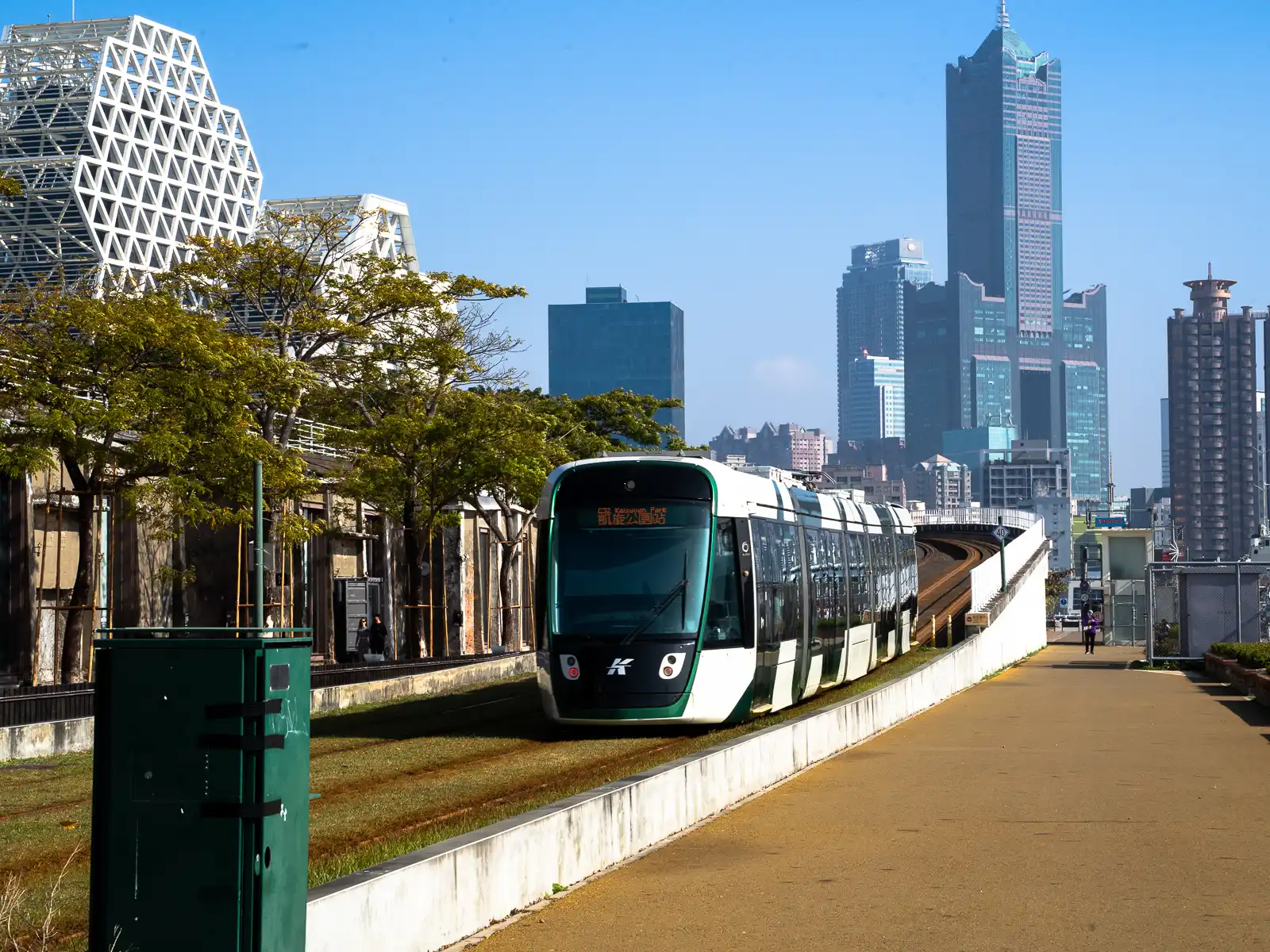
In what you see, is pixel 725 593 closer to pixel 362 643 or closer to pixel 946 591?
pixel 362 643

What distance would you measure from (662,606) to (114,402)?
37.3 feet

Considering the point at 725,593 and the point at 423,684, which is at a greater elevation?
Result: the point at 725,593

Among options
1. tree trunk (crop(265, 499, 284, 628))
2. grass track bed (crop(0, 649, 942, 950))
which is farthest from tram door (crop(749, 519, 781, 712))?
tree trunk (crop(265, 499, 284, 628))

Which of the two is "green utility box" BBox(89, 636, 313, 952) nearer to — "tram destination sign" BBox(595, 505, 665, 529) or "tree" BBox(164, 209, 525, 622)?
"tram destination sign" BBox(595, 505, 665, 529)

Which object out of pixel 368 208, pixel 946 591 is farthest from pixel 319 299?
pixel 368 208

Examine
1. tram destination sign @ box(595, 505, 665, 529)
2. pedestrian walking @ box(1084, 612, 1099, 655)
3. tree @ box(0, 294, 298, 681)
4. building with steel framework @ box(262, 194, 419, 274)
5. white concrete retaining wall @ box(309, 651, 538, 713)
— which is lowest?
pedestrian walking @ box(1084, 612, 1099, 655)

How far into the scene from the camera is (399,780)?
16.4 meters

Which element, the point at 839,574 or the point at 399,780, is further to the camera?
the point at 839,574

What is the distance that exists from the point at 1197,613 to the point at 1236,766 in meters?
25.1

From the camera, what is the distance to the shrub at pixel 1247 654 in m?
30.3

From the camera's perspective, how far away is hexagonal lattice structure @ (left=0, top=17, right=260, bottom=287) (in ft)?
307

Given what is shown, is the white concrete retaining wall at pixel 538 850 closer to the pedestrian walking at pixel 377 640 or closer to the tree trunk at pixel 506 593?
the pedestrian walking at pixel 377 640

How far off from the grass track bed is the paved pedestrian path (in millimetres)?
1566

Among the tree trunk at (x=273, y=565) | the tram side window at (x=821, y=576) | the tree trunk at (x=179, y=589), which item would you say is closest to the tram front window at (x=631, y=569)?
the tram side window at (x=821, y=576)
